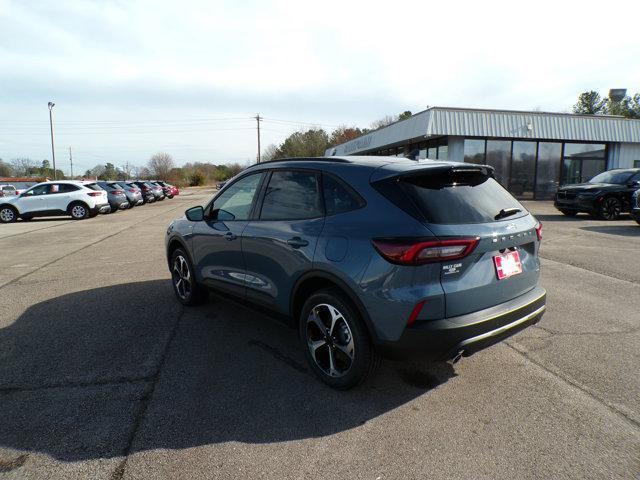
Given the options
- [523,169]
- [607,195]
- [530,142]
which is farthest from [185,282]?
[530,142]

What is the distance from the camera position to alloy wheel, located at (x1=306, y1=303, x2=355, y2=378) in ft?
10.0

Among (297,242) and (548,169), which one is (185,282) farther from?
(548,169)

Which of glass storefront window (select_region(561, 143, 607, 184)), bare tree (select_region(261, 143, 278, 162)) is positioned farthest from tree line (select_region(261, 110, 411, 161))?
glass storefront window (select_region(561, 143, 607, 184))

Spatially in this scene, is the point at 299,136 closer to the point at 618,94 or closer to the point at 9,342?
the point at 618,94

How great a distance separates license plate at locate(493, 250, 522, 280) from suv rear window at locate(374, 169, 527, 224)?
0.27 m

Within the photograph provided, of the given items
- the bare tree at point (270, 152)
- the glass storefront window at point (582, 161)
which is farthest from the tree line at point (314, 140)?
the glass storefront window at point (582, 161)

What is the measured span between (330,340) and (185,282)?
2676 millimetres

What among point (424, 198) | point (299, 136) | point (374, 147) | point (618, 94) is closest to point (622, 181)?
point (424, 198)

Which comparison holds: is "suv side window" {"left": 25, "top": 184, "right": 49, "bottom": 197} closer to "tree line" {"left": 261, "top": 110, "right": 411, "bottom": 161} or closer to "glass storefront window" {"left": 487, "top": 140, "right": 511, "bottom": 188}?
"glass storefront window" {"left": 487, "top": 140, "right": 511, "bottom": 188}

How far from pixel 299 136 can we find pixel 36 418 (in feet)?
267

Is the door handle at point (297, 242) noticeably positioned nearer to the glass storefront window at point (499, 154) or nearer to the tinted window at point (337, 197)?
the tinted window at point (337, 197)

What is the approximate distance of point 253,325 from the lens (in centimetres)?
→ 452

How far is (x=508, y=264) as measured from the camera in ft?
9.68

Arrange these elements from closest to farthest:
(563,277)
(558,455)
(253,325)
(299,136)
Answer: (558,455) < (253,325) < (563,277) < (299,136)
